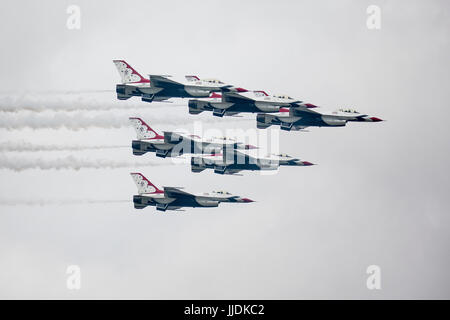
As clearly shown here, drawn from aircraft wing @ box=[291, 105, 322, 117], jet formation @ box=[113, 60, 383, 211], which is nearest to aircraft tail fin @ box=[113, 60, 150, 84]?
jet formation @ box=[113, 60, 383, 211]

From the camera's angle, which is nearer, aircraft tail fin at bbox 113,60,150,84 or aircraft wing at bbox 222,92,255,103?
aircraft wing at bbox 222,92,255,103

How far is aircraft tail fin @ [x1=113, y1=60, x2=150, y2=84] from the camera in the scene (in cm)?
19712

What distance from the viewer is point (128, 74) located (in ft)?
649

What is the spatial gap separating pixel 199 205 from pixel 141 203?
572 cm

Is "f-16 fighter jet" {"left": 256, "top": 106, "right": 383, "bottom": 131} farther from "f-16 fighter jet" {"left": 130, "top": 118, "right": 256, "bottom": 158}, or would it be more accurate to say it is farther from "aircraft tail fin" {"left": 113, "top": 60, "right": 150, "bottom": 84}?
"aircraft tail fin" {"left": 113, "top": 60, "right": 150, "bottom": 84}

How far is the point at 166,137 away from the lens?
19825cm

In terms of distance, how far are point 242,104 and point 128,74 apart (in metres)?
11.4

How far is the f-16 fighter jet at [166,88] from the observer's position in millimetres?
195500

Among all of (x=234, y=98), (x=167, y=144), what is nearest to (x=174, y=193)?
(x=167, y=144)

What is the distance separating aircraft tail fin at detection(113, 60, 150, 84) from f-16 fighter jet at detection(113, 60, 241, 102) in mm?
503

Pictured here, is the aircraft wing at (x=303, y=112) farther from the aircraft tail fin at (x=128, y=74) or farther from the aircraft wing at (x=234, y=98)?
the aircraft tail fin at (x=128, y=74)
